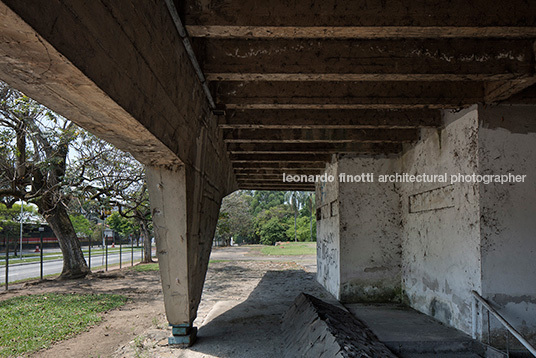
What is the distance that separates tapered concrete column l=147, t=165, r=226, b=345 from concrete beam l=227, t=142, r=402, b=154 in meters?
2.67

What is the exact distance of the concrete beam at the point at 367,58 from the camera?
4039 millimetres

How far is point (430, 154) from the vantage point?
22.2ft

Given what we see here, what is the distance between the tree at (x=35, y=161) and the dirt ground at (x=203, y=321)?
167 centimetres

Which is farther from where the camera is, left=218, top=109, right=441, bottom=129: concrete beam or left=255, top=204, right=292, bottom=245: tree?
left=255, top=204, right=292, bottom=245: tree

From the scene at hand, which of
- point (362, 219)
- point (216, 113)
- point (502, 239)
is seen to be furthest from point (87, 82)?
point (362, 219)

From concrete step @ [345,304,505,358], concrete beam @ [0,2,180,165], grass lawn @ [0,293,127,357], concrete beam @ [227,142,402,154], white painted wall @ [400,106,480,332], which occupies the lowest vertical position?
grass lawn @ [0,293,127,357]

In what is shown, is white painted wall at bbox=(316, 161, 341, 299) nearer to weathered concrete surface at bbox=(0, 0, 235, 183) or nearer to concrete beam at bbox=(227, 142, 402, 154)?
concrete beam at bbox=(227, 142, 402, 154)

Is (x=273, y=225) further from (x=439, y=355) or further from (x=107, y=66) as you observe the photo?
(x=107, y=66)

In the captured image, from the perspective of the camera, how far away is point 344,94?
499 cm

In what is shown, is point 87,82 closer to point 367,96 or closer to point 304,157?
point 367,96

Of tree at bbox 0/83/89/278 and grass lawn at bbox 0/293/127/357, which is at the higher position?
tree at bbox 0/83/89/278

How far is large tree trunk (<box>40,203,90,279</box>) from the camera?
13.6 metres

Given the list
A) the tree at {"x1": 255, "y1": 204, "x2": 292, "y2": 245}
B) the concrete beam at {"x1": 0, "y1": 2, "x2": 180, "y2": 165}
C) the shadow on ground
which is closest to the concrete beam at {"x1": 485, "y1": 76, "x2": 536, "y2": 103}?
the concrete beam at {"x1": 0, "y1": 2, "x2": 180, "y2": 165}

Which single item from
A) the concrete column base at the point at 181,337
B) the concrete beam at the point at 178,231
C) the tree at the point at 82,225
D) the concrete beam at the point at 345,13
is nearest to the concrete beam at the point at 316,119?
the concrete beam at the point at 178,231
